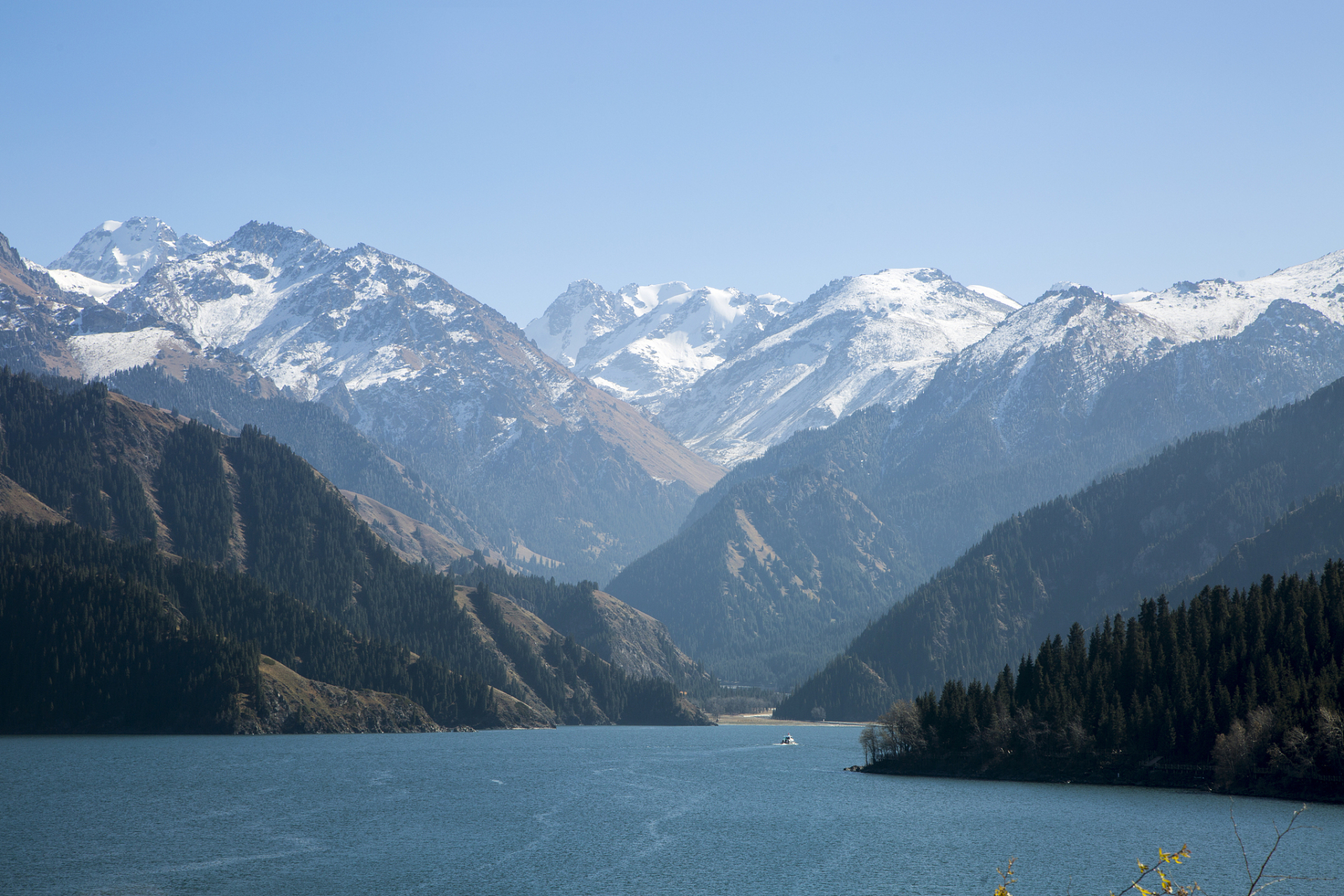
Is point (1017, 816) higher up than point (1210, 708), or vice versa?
point (1210, 708)

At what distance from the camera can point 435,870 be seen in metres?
123

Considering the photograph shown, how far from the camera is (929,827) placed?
15638cm

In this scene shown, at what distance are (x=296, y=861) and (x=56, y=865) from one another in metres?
23.0

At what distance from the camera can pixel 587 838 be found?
479 ft

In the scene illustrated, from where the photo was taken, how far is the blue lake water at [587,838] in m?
118

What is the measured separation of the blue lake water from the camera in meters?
118

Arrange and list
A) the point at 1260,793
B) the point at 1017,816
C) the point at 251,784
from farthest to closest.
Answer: the point at 251,784
the point at 1260,793
the point at 1017,816

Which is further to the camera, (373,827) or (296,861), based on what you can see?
(373,827)

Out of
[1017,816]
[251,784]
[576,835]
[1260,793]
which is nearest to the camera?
[576,835]

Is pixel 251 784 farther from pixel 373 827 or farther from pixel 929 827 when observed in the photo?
pixel 929 827

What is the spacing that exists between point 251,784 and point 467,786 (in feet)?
111

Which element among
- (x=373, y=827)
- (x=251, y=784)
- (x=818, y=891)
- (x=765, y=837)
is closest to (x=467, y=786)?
(x=251, y=784)

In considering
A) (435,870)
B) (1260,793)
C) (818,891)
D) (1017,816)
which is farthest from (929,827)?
(435,870)

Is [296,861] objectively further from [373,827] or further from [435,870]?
[373,827]
